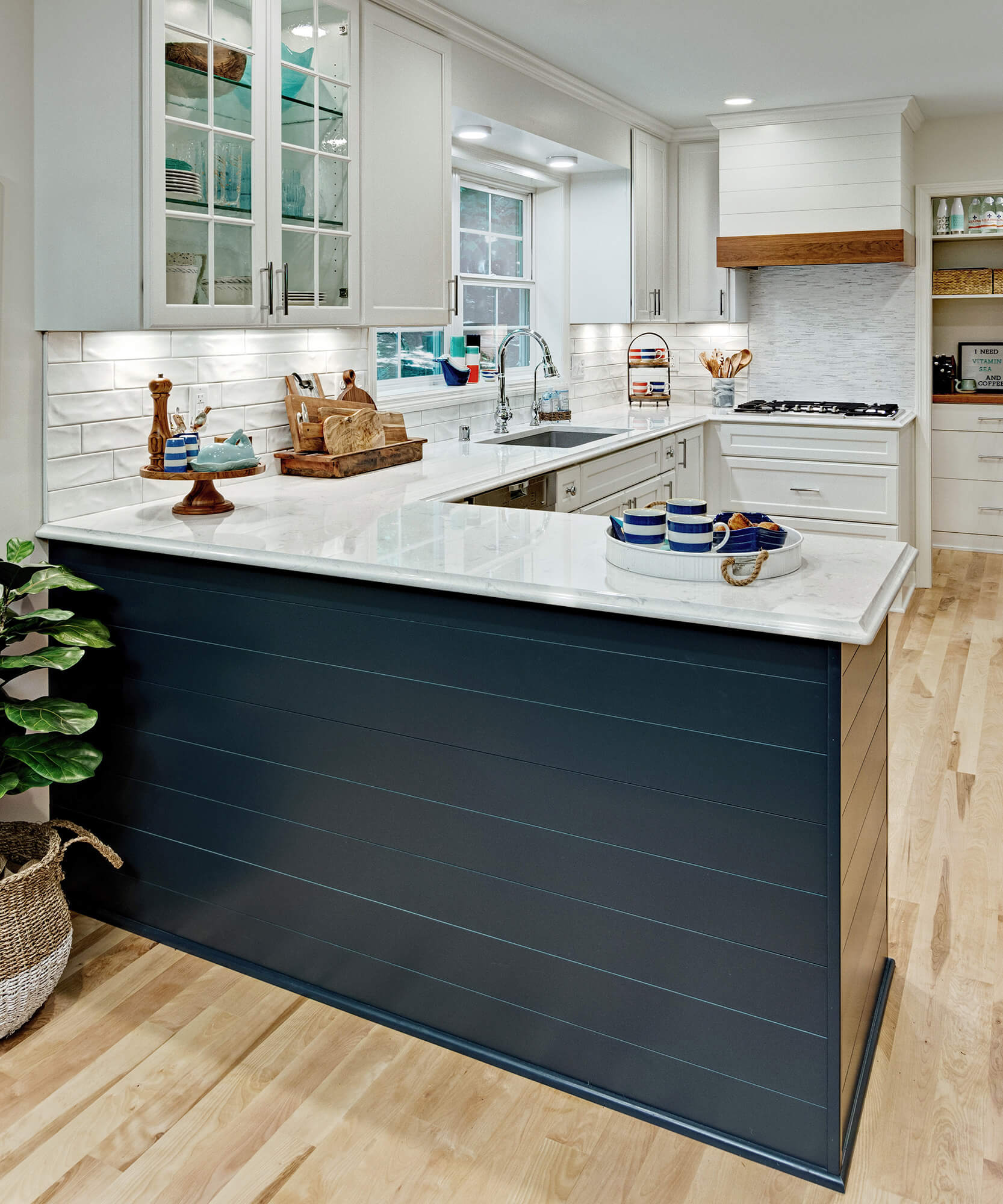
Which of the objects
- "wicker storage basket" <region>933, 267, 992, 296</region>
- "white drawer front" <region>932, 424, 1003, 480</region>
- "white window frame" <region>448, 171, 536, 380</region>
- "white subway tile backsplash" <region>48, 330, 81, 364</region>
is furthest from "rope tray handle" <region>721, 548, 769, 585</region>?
"white drawer front" <region>932, 424, 1003, 480</region>

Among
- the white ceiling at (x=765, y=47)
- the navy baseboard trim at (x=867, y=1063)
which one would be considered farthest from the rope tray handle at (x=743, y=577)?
the white ceiling at (x=765, y=47)

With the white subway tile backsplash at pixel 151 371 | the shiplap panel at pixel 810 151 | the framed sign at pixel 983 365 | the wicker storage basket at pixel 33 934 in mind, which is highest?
the shiplap panel at pixel 810 151

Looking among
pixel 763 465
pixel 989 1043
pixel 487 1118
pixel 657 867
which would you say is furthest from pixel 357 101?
pixel 763 465

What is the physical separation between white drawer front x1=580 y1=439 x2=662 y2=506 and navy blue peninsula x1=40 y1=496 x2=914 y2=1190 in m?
1.56

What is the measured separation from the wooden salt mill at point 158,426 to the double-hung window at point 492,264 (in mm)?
2141

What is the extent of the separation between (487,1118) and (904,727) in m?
2.33

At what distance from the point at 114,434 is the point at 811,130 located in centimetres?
395

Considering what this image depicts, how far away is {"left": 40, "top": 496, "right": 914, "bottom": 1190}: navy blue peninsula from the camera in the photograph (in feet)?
5.41

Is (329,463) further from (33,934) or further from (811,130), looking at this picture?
(811,130)

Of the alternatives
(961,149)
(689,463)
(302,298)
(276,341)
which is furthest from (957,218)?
(302,298)

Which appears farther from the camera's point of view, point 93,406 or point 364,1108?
point 93,406

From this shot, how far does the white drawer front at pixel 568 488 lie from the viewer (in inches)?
142

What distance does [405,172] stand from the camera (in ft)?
10.2

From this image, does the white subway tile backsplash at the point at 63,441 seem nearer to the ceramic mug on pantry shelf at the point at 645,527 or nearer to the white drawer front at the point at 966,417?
the ceramic mug on pantry shelf at the point at 645,527
